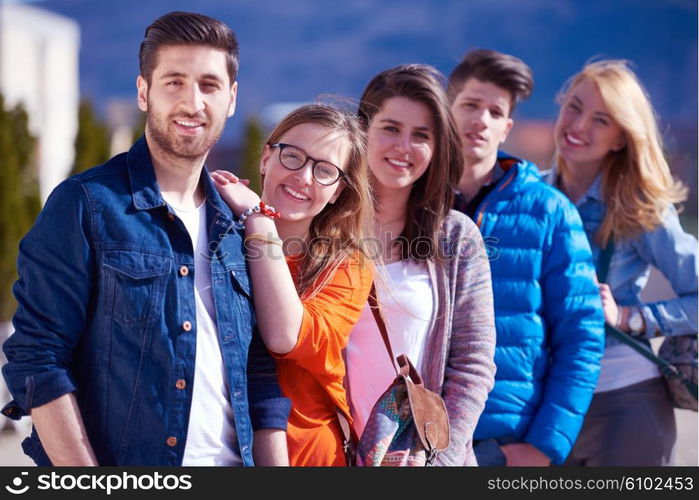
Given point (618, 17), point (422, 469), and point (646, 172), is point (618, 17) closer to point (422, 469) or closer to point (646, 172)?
point (646, 172)

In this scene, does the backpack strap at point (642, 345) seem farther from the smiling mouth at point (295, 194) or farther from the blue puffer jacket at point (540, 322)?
the smiling mouth at point (295, 194)

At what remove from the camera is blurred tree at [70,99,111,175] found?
11547mm

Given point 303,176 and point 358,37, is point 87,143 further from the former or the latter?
point 358,37

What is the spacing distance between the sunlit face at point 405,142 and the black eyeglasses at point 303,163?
0.32 metres

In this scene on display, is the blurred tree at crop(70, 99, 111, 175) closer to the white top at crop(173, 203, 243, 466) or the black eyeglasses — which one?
the black eyeglasses

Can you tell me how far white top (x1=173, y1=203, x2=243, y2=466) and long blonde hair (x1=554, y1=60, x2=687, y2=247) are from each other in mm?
1780

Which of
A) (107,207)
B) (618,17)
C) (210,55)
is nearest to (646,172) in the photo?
(210,55)

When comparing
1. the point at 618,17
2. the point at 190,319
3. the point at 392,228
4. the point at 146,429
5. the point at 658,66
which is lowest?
the point at 146,429

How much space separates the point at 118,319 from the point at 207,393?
0.27 m

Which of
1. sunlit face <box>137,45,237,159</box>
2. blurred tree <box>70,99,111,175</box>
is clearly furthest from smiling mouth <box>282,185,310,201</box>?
blurred tree <box>70,99,111,175</box>

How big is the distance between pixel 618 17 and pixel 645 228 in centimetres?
1918

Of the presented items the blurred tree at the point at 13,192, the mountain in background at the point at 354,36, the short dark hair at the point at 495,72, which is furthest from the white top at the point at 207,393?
the mountain in background at the point at 354,36

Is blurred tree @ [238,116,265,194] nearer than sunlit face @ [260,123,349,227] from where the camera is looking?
No

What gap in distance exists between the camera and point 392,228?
243 cm
